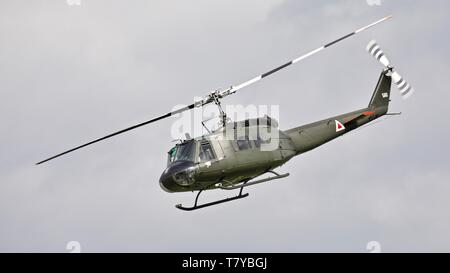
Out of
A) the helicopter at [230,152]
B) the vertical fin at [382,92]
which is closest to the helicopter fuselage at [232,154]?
the helicopter at [230,152]

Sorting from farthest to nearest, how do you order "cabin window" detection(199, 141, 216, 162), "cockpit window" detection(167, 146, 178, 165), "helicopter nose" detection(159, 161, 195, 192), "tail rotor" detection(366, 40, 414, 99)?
"tail rotor" detection(366, 40, 414, 99) → "cockpit window" detection(167, 146, 178, 165) → "cabin window" detection(199, 141, 216, 162) → "helicopter nose" detection(159, 161, 195, 192)

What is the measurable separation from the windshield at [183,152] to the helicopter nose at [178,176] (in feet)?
1.24

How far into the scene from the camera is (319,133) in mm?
42250

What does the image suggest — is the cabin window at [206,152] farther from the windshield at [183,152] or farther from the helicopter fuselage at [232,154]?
the windshield at [183,152]

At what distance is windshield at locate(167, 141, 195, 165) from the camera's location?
37531 mm

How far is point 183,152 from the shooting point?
37.8 m

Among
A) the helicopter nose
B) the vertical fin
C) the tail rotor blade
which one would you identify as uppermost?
the tail rotor blade

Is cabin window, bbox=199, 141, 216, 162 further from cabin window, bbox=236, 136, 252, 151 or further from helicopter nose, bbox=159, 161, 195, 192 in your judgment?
cabin window, bbox=236, 136, 252, 151

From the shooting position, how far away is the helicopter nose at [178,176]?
36.9 metres

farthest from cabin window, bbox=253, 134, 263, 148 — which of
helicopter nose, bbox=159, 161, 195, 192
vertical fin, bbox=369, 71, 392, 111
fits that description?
vertical fin, bbox=369, 71, 392, 111

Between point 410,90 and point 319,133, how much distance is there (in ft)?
16.7

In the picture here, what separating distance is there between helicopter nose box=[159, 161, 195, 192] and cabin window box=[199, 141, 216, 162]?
1.98 feet

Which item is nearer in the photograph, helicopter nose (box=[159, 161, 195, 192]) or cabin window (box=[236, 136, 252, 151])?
helicopter nose (box=[159, 161, 195, 192])
